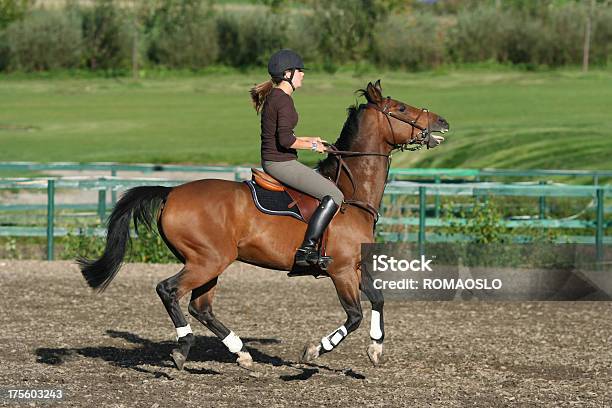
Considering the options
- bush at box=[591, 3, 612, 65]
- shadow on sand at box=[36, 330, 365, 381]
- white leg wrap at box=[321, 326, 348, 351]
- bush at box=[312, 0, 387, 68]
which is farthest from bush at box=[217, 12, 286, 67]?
white leg wrap at box=[321, 326, 348, 351]

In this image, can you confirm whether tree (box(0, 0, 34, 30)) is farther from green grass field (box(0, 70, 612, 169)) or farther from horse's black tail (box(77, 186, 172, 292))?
horse's black tail (box(77, 186, 172, 292))

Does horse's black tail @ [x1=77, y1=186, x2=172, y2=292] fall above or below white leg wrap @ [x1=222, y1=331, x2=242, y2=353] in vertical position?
above

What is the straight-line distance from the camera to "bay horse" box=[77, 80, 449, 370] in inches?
383

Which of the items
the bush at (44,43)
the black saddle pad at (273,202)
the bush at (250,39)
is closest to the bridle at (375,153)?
the black saddle pad at (273,202)

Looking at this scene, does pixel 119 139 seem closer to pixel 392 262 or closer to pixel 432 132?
pixel 392 262

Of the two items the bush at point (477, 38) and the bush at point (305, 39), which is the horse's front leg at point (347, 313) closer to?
the bush at point (305, 39)

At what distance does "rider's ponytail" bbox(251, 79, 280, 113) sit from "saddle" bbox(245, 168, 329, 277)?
0.52 meters

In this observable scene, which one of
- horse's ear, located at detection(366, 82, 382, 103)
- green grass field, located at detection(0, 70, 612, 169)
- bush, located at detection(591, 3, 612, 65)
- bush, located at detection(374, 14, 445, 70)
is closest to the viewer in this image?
horse's ear, located at detection(366, 82, 382, 103)

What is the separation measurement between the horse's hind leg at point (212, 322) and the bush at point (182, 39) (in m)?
42.6

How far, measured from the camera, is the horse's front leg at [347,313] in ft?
31.5

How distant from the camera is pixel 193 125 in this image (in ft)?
154

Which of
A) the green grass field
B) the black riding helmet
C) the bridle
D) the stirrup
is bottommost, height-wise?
the green grass field

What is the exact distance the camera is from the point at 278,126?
973 cm

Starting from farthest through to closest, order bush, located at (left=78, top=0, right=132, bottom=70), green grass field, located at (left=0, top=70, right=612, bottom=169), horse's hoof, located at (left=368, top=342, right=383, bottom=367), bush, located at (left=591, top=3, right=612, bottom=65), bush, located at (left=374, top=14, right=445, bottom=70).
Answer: bush, located at (left=78, top=0, right=132, bottom=70) → bush, located at (left=591, top=3, right=612, bottom=65) → bush, located at (left=374, top=14, right=445, bottom=70) → green grass field, located at (left=0, top=70, right=612, bottom=169) → horse's hoof, located at (left=368, top=342, right=383, bottom=367)
